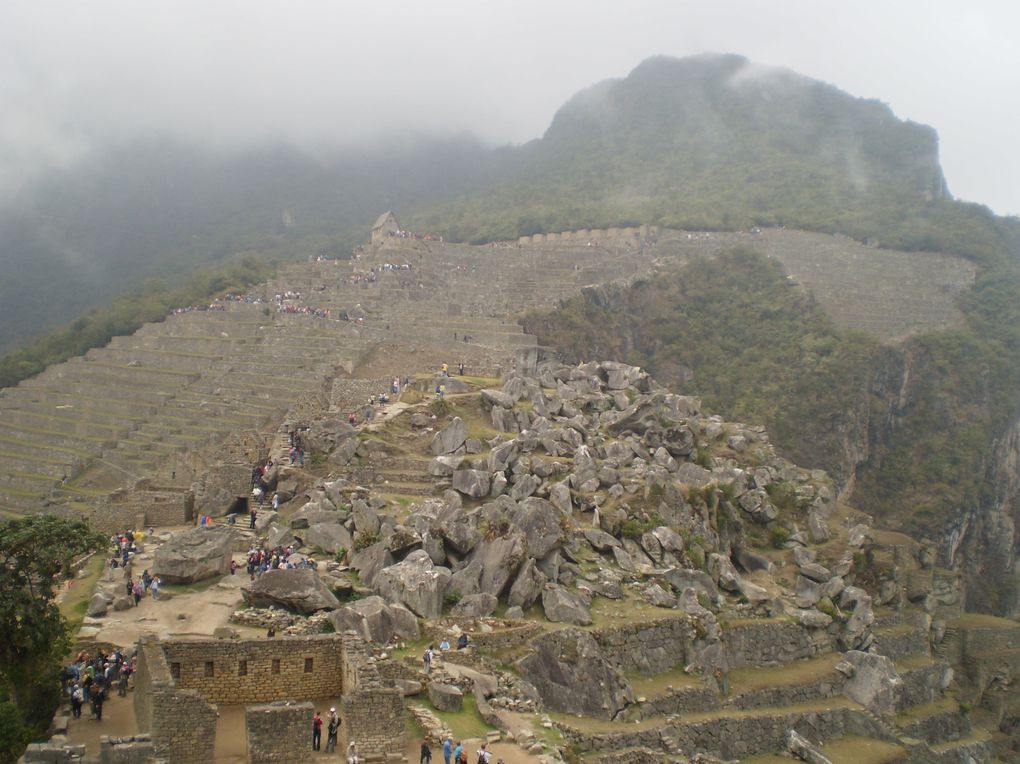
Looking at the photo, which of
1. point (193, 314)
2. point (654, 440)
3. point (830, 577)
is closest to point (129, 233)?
point (193, 314)

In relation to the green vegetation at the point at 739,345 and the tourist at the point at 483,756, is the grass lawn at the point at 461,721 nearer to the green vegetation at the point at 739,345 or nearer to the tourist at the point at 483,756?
the tourist at the point at 483,756

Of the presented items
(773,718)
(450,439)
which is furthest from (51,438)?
(773,718)

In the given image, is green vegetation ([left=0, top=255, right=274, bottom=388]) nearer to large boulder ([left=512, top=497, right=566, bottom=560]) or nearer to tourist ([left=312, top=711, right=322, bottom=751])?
large boulder ([left=512, top=497, right=566, bottom=560])

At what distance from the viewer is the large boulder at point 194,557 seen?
18281 mm

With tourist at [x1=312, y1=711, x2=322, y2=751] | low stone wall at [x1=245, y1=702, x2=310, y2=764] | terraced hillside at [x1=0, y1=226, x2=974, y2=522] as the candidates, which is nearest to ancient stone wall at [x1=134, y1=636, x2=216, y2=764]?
low stone wall at [x1=245, y1=702, x2=310, y2=764]

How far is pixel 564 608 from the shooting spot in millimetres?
17578

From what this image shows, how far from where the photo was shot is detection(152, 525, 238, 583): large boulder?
18281 millimetres

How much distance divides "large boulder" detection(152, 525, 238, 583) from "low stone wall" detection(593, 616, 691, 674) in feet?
23.8

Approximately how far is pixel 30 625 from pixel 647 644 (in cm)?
1040

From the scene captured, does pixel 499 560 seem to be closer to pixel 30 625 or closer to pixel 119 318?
pixel 30 625

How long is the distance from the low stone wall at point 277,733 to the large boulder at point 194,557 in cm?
793

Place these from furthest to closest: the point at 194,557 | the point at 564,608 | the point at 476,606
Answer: the point at 194,557 → the point at 564,608 → the point at 476,606

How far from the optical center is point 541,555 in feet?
62.3

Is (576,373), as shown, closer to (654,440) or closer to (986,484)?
(654,440)
